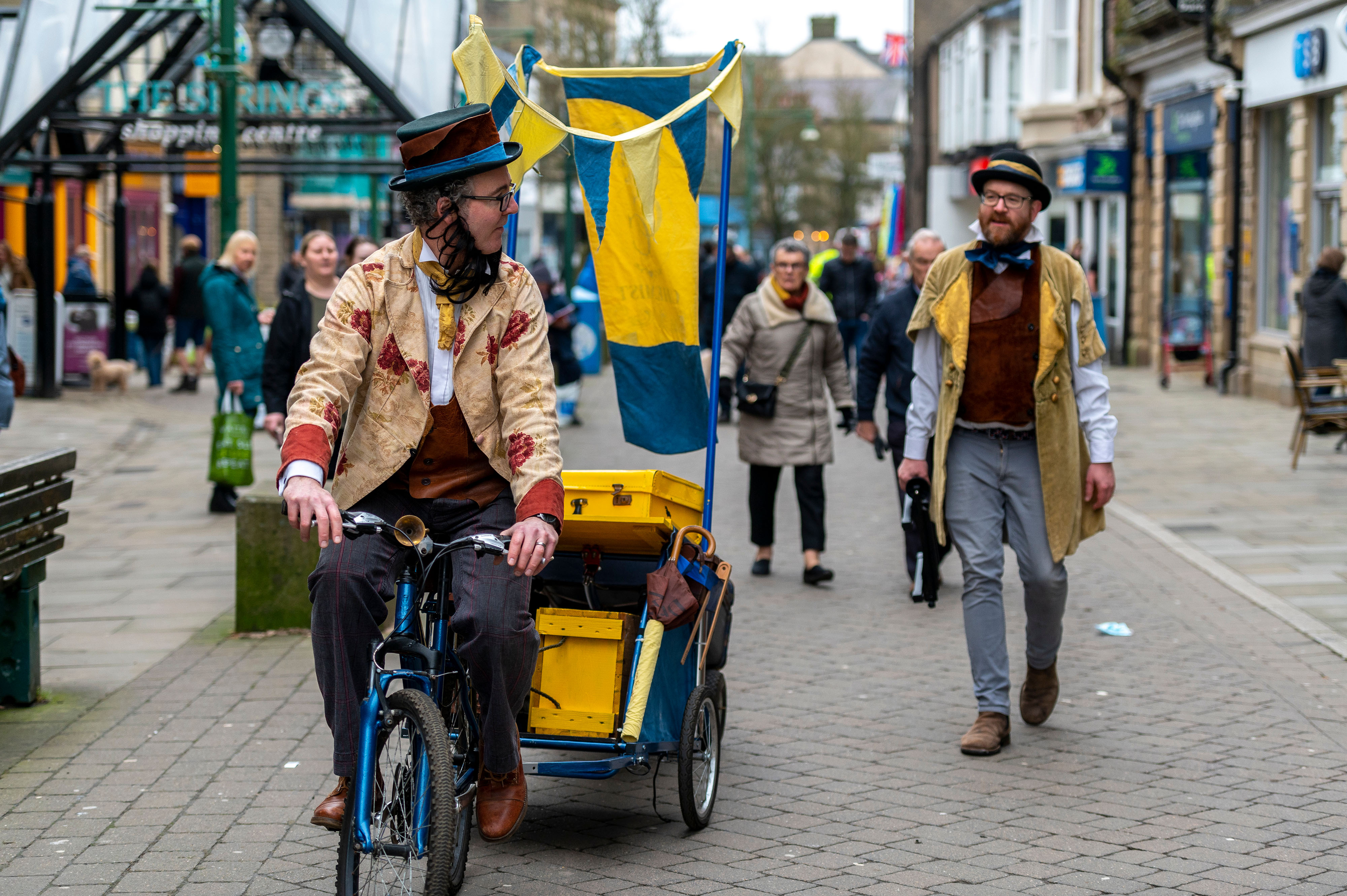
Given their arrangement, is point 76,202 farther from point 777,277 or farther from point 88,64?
point 777,277

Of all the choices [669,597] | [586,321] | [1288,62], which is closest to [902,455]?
[669,597]

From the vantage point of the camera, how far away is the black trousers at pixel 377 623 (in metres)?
3.70

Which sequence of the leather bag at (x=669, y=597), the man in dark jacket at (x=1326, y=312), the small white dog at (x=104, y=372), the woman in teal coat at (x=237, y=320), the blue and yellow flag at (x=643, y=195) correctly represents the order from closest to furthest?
1. the leather bag at (x=669, y=597)
2. the blue and yellow flag at (x=643, y=195)
3. the woman in teal coat at (x=237, y=320)
4. the man in dark jacket at (x=1326, y=312)
5. the small white dog at (x=104, y=372)

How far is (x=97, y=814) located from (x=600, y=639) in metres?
1.62

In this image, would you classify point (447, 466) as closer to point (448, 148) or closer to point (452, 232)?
point (452, 232)

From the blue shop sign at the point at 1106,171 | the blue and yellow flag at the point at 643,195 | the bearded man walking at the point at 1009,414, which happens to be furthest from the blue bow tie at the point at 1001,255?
the blue shop sign at the point at 1106,171

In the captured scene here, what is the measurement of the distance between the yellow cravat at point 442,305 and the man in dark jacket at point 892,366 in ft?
15.1

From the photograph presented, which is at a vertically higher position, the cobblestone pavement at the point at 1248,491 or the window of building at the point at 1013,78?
the window of building at the point at 1013,78

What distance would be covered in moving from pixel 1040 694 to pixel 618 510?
7.00 ft

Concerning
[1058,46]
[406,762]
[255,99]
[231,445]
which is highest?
[1058,46]

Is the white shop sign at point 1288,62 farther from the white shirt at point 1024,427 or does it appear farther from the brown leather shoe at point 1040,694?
the brown leather shoe at point 1040,694

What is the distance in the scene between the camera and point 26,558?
581 centimetres

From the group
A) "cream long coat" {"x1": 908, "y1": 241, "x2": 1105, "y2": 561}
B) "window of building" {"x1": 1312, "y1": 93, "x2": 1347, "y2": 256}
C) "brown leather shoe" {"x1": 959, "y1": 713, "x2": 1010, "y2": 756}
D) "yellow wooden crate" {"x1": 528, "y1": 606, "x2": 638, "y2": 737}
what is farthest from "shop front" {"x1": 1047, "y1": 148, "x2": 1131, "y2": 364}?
"yellow wooden crate" {"x1": 528, "y1": 606, "x2": 638, "y2": 737}

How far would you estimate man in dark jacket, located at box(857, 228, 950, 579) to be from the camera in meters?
8.48
